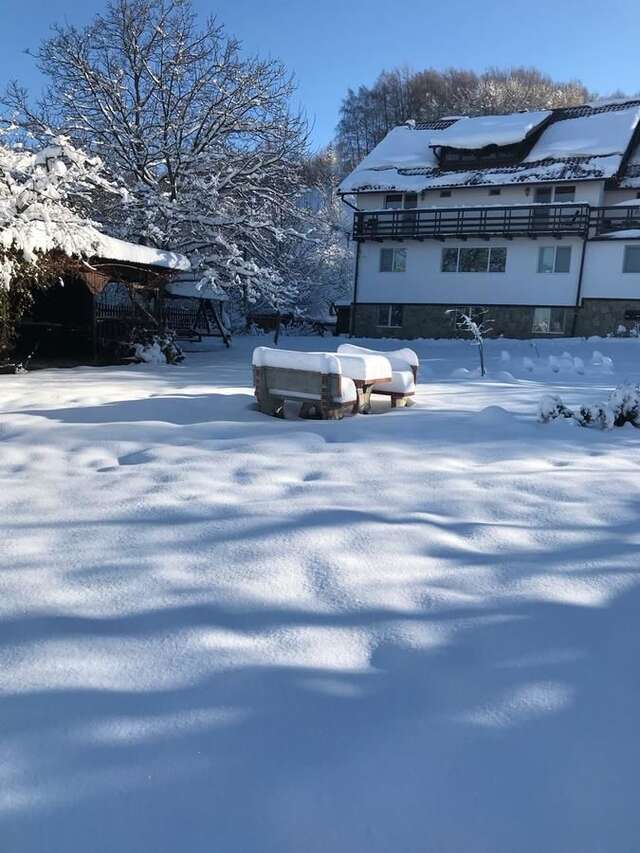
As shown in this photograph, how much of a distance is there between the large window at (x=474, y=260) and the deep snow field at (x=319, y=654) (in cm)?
2184

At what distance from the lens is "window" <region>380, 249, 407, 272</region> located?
87.0 ft

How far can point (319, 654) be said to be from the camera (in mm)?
2299

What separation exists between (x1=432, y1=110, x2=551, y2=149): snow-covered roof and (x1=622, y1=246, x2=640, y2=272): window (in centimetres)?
637

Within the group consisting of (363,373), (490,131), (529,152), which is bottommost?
(363,373)

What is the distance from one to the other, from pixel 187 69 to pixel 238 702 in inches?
846

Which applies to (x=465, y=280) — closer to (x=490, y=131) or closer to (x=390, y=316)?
(x=390, y=316)

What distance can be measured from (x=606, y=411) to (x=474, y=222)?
20.4m

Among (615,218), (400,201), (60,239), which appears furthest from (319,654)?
(400,201)

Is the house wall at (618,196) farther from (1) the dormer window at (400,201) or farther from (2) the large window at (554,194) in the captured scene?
(1) the dormer window at (400,201)

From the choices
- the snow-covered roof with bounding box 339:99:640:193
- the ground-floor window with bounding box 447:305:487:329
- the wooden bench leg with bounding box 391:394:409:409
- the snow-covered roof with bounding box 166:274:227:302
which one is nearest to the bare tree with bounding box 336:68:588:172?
the snow-covered roof with bounding box 339:99:640:193


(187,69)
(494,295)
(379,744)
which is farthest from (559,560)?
→ (494,295)

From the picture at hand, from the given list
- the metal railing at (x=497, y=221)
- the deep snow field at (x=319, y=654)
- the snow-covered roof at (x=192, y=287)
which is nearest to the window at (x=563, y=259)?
the metal railing at (x=497, y=221)

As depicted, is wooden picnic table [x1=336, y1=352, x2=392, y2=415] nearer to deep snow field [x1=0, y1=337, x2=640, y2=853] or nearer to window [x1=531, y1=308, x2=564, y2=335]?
deep snow field [x1=0, y1=337, x2=640, y2=853]

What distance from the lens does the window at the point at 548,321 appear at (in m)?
24.3
